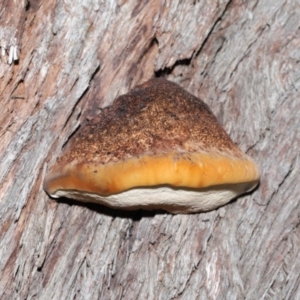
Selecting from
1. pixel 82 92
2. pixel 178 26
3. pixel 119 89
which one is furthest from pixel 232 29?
pixel 82 92

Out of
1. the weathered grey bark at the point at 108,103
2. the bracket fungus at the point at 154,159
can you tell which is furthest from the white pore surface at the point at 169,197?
the weathered grey bark at the point at 108,103

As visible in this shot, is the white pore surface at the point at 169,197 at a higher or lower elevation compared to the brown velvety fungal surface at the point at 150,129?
lower

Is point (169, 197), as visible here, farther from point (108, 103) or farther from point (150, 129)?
point (108, 103)

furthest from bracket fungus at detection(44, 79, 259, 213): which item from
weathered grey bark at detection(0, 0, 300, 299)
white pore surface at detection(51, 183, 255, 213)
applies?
weathered grey bark at detection(0, 0, 300, 299)

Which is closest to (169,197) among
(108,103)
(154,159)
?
(154,159)

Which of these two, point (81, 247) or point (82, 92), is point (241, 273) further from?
point (82, 92)

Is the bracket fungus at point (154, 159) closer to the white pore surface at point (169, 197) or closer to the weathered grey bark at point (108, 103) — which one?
the white pore surface at point (169, 197)
